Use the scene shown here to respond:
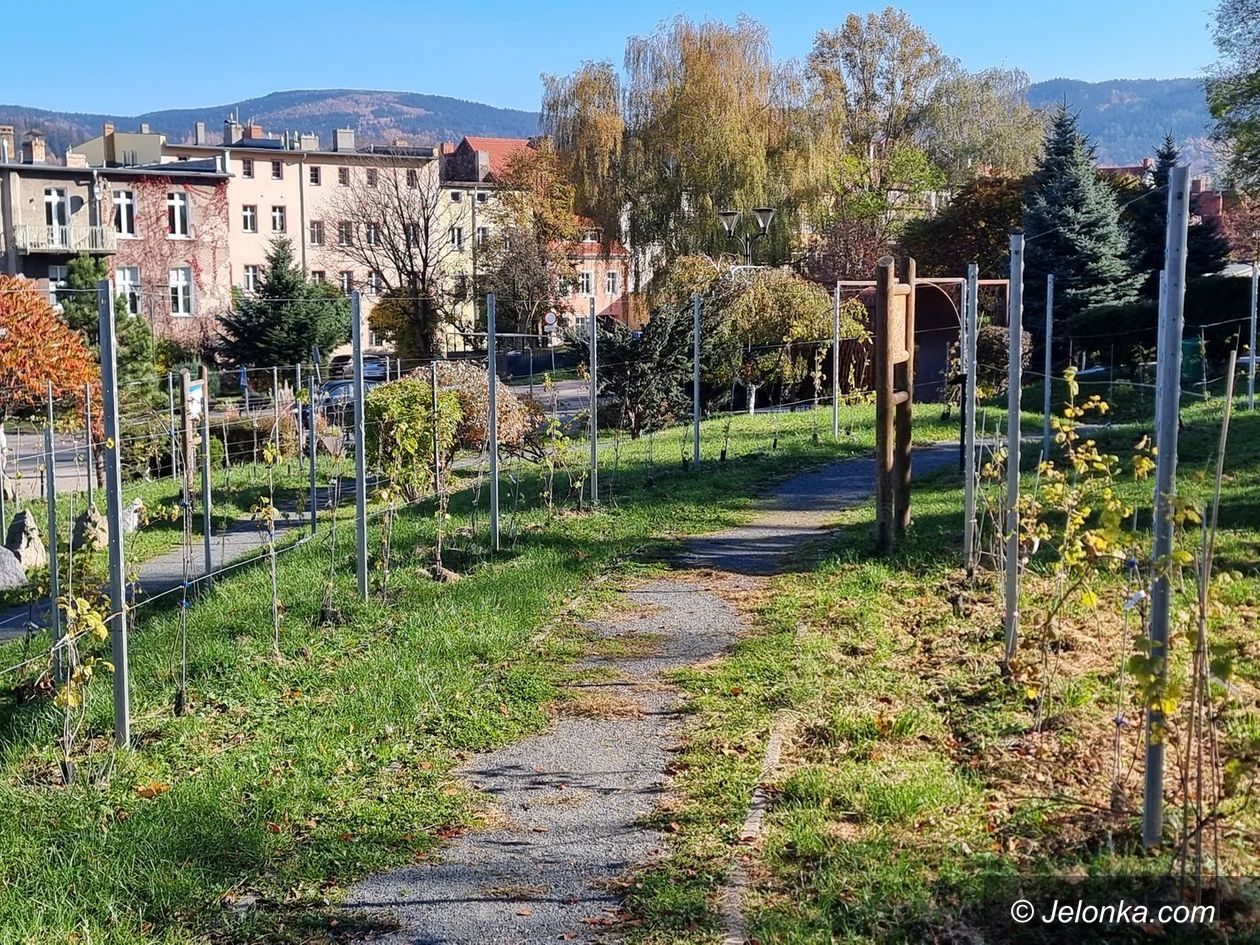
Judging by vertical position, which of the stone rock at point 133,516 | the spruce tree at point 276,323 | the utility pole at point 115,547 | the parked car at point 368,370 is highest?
the spruce tree at point 276,323

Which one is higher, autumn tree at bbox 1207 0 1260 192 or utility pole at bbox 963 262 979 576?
autumn tree at bbox 1207 0 1260 192

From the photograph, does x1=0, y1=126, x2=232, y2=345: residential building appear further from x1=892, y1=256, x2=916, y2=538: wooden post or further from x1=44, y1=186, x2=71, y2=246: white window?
x1=892, y1=256, x2=916, y2=538: wooden post

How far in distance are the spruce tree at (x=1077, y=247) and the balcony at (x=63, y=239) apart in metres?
32.2

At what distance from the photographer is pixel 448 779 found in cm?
561

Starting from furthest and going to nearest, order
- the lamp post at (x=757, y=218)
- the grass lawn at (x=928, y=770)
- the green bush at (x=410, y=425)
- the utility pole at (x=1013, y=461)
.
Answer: the lamp post at (x=757, y=218)
the green bush at (x=410, y=425)
the utility pole at (x=1013, y=461)
the grass lawn at (x=928, y=770)

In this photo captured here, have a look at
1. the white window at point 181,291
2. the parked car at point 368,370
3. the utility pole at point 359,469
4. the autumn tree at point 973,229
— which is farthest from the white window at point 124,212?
the utility pole at point 359,469

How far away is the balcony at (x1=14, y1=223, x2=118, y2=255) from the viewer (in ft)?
142

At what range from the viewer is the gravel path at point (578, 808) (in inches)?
169

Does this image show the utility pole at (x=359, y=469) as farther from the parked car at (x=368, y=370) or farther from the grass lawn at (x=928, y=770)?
the parked car at (x=368, y=370)

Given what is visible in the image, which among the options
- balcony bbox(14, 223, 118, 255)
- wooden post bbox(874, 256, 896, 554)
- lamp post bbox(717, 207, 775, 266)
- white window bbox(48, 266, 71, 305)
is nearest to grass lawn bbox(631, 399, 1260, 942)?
wooden post bbox(874, 256, 896, 554)

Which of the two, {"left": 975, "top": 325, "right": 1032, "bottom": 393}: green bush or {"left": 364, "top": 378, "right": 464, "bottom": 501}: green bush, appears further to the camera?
{"left": 975, "top": 325, "right": 1032, "bottom": 393}: green bush

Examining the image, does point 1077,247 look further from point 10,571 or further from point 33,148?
point 33,148

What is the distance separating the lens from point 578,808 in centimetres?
525

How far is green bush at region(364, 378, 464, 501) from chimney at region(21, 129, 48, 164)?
36793 mm
